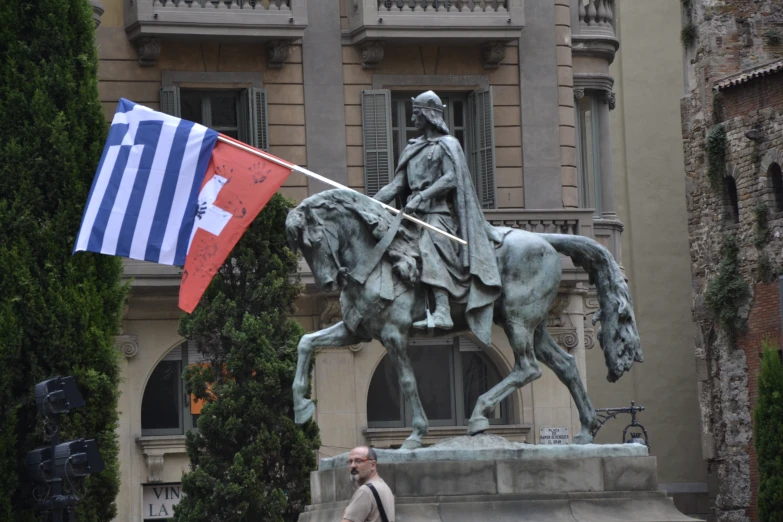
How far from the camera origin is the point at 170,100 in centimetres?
3459

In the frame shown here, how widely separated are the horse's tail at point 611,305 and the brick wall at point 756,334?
25.6 metres

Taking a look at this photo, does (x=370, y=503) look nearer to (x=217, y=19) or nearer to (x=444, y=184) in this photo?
(x=444, y=184)

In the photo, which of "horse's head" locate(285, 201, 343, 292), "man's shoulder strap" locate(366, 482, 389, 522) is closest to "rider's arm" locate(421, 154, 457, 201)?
"horse's head" locate(285, 201, 343, 292)

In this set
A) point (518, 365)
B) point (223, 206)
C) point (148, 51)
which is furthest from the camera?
point (148, 51)

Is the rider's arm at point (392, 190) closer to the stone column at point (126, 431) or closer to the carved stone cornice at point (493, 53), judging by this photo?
the stone column at point (126, 431)

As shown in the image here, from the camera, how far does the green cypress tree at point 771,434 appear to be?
38.2m

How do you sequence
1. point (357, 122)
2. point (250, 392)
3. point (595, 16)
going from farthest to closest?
1. point (595, 16)
2. point (357, 122)
3. point (250, 392)

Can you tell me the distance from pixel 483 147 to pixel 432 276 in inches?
667

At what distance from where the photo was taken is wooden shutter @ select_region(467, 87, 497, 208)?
3559 centimetres

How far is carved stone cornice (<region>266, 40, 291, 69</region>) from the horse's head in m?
16.6

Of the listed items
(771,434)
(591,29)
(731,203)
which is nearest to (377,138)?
(591,29)

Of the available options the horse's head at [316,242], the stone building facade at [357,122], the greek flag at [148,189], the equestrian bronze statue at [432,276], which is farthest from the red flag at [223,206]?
the stone building facade at [357,122]

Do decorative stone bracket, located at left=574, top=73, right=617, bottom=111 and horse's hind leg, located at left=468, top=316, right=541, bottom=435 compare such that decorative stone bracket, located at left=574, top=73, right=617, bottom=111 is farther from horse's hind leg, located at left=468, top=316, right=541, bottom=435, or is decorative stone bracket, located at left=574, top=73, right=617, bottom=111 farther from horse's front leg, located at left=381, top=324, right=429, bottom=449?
horse's front leg, located at left=381, top=324, right=429, bottom=449

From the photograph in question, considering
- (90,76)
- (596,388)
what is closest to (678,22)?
(596,388)
